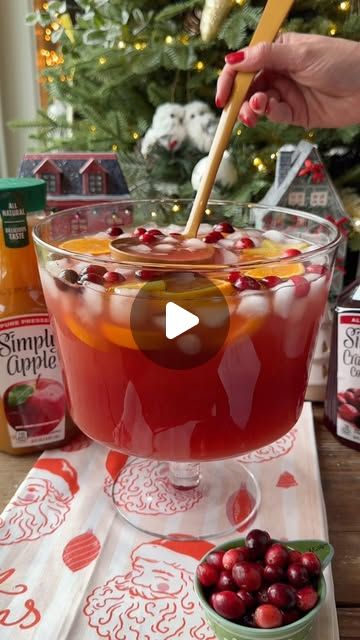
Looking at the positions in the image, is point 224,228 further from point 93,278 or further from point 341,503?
point 341,503

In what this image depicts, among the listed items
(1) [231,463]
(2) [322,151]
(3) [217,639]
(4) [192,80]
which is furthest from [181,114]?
(3) [217,639]

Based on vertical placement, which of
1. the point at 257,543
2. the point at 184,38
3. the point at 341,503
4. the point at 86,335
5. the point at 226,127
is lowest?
the point at 341,503

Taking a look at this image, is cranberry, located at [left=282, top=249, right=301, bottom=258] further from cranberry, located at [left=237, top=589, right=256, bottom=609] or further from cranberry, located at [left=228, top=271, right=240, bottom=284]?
cranberry, located at [left=237, top=589, right=256, bottom=609]

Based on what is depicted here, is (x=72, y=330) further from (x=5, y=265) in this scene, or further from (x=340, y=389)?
(x=340, y=389)

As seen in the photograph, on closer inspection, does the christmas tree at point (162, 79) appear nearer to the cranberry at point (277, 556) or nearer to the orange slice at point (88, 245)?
the orange slice at point (88, 245)

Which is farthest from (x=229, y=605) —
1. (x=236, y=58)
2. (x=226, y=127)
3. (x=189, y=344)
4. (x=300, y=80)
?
(x=300, y=80)

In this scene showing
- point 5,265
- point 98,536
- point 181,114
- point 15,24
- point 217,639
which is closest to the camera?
point 217,639

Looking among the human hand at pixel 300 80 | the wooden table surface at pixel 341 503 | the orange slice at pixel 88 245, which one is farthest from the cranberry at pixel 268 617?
the human hand at pixel 300 80
